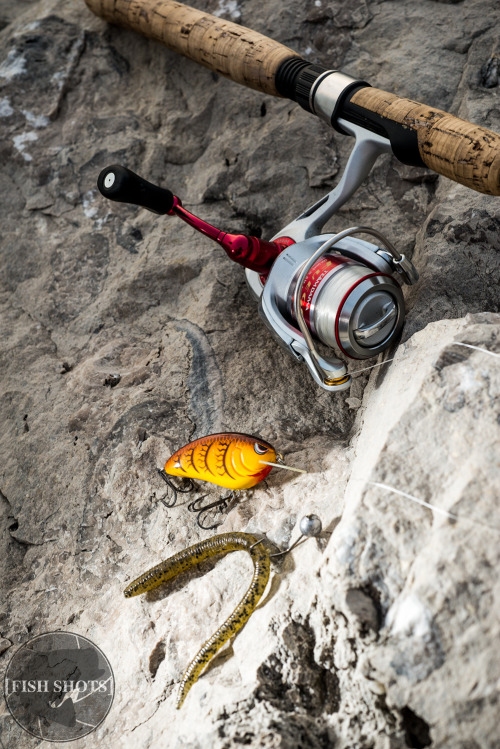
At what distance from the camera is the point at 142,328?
1881 mm

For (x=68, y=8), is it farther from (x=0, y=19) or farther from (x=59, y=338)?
(x=59, y=338)

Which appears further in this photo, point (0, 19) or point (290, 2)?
point (0, 19)

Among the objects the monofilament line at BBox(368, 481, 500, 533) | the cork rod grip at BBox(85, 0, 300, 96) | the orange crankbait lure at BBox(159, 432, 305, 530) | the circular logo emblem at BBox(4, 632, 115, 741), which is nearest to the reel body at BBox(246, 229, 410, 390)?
the orange crankbait lure at BBox(159, 432, 305, 530)

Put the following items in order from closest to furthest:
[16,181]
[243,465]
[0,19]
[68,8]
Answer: [243,465]
[16,181]
[68,8]
[0,19]

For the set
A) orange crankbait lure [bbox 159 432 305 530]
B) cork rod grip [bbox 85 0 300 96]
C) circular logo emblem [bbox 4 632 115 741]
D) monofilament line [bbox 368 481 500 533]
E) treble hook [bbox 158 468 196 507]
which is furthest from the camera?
cork rod grip [bbox 85 0 300 96]

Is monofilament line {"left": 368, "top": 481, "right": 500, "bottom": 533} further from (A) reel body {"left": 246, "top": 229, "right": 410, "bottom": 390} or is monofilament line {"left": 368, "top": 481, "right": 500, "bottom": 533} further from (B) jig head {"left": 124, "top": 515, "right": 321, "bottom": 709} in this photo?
(A) reel body {"left": 246, "top": 229, "right": 410, "bottom": 390}

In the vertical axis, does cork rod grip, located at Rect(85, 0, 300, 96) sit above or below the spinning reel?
above

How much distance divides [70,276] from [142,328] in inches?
13.7

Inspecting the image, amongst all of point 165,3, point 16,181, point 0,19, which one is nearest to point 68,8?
point 0,19

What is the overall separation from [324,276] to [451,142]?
1.38 feet

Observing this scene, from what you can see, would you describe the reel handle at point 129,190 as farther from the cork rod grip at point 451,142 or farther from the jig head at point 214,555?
the jig head at point 214,555

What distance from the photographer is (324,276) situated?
57.2 inches

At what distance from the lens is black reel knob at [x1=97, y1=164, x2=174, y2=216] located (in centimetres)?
160

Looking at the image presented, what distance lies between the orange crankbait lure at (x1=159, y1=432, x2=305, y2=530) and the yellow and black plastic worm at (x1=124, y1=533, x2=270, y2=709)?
0.11m
